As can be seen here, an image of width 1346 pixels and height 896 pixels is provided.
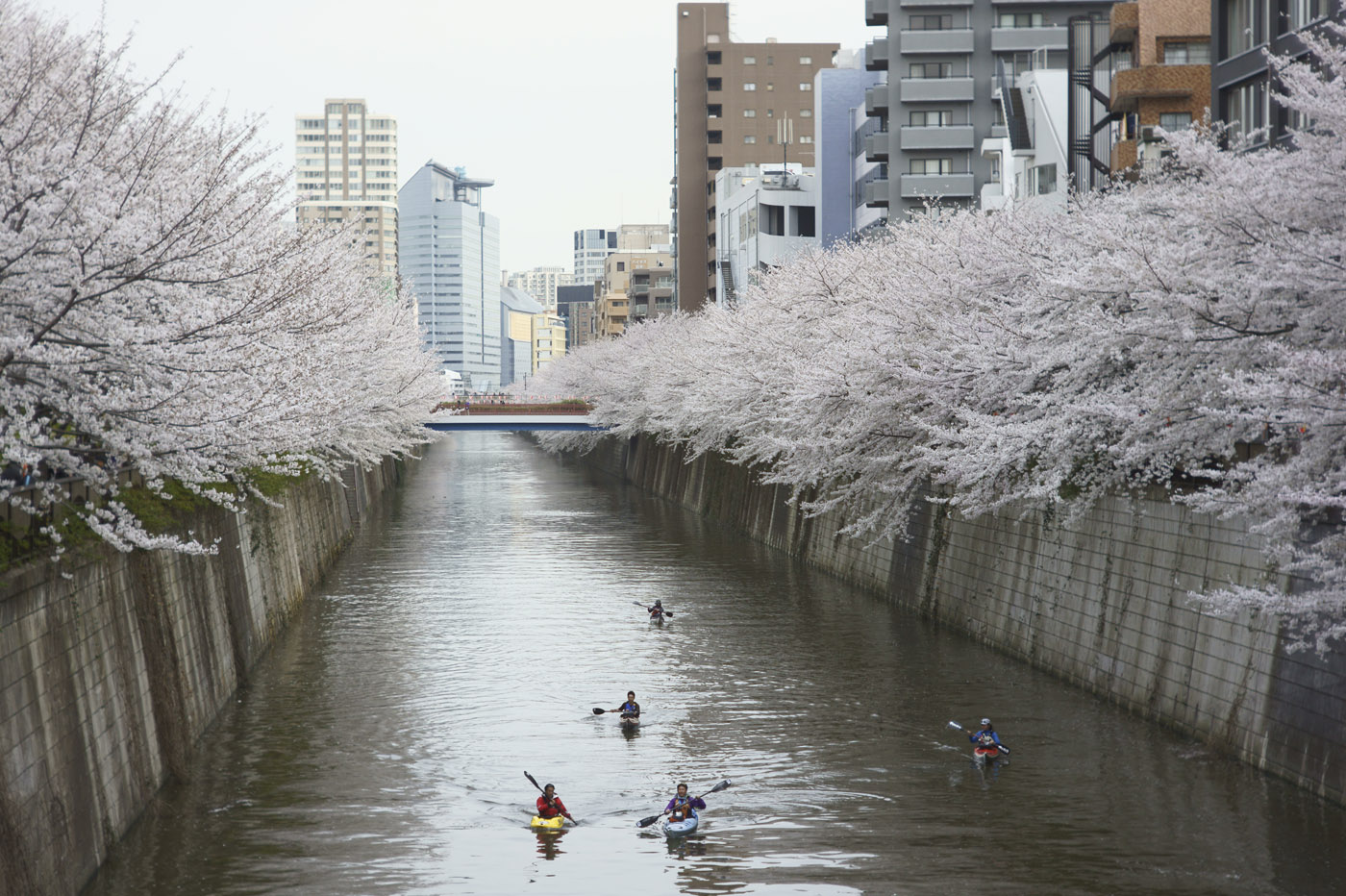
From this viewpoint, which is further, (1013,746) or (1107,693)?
(1107,693)

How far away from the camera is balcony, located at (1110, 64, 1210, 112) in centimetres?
4956

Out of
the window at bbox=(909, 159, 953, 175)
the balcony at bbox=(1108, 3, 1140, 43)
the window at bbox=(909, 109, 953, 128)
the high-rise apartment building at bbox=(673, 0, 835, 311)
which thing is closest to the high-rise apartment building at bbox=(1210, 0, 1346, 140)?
the balcony at bbox=(1108, 3, 1140, 43)

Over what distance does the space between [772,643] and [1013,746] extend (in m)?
11.6

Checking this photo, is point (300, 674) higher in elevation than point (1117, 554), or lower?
lower

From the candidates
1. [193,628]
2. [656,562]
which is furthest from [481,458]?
[193,628]

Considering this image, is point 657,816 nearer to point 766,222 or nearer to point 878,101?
point 878,101

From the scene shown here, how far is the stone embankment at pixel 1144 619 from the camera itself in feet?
68.3

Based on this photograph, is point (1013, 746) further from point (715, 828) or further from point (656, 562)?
point (656, 562)

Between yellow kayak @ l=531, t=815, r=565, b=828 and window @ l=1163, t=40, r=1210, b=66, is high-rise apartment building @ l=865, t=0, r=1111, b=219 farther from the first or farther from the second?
yellow kayak @ l=531, t=815, r=565, b=828

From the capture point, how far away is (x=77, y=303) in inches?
619

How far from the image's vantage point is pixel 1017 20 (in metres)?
94.4

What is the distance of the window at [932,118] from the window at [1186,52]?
1699 inches

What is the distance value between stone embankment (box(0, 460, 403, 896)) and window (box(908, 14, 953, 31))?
2903 inches

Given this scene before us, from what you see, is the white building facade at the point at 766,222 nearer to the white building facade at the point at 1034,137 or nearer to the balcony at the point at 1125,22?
the white building facade at the point at 1034,137
